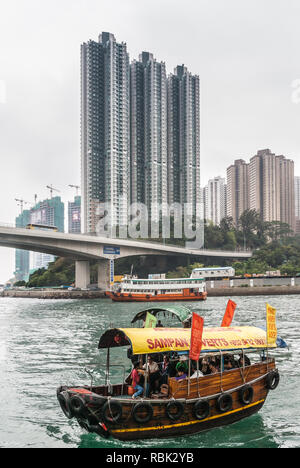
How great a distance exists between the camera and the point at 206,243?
106 meters

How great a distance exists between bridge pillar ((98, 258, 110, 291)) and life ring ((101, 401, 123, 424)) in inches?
2367

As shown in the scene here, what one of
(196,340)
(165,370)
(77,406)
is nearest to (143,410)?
(77,406)

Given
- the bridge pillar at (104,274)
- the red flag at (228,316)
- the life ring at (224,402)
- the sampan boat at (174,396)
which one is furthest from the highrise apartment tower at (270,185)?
the life ring at (224,402)

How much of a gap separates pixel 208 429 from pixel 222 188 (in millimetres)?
155612

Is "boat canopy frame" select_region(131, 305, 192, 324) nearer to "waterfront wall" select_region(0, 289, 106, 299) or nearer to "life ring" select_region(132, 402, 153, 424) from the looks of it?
"life ring" select_region(132, 402, 153, 424)

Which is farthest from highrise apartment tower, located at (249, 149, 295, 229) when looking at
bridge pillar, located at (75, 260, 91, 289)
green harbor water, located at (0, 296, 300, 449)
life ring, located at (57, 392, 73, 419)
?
life ring, located at (57, 392, 73, 419)

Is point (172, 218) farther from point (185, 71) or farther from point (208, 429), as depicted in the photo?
point (208, 429)

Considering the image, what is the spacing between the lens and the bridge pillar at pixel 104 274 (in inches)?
2753

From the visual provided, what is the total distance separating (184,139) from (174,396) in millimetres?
114897

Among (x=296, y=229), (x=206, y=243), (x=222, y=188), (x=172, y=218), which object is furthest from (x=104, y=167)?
(x=296, y=229)

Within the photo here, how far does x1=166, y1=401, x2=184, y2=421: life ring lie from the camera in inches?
394

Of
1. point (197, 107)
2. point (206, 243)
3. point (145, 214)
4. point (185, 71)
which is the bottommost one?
point (206, 243)

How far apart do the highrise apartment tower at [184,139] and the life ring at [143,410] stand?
10951 cm

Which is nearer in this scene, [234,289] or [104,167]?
[234,289]
